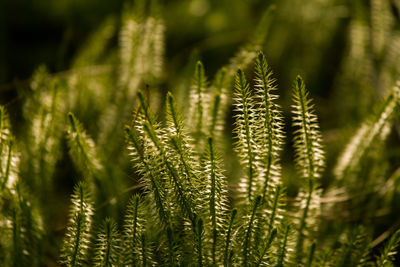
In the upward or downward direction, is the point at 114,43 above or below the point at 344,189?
above

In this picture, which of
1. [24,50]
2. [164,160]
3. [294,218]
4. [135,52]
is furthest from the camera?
[24,50]

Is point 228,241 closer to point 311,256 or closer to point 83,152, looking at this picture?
point 311,256

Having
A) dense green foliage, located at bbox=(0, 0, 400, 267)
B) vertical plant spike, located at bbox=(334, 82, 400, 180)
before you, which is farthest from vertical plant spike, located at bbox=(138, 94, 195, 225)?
vertical plant spike, located at bbox=(334, 82, 400, 180)

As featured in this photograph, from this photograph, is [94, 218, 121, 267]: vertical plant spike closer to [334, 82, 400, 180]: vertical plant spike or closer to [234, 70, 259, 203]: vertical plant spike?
[234, 70, 259, 203]: vertical plant spike

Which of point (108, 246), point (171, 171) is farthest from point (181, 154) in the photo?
point (108, 246)

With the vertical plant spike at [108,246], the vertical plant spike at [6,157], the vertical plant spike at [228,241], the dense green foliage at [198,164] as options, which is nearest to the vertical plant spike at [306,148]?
the dense green foliage at [198,164]

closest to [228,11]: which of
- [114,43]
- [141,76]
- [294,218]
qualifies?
[114,43]

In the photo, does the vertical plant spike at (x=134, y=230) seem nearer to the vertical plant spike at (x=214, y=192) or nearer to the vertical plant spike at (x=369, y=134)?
the vertical plant spike at (x=214, y=192)

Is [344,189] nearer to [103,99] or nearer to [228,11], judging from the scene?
[103,99]
